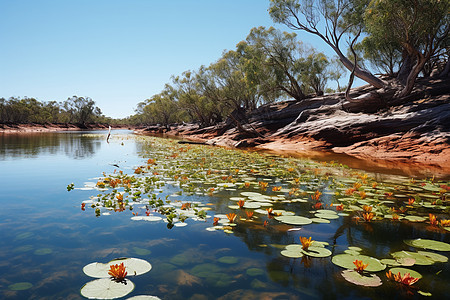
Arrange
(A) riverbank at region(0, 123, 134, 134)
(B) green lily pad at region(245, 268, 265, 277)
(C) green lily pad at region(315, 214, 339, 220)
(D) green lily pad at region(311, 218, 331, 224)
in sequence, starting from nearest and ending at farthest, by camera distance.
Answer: (B) green lily pad at region(245, 268, 265, 277)
(D) green lily pad at region(311, 218, 331, 224)
(C) green lily pad at region(315, 214, 339, 220)
(A) riverbank at region(0, 123, 134, 134)

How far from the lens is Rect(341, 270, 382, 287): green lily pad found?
7.68 ft

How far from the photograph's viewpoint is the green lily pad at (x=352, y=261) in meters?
2.58

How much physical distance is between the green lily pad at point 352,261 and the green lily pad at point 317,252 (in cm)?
10

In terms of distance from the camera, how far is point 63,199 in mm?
5297

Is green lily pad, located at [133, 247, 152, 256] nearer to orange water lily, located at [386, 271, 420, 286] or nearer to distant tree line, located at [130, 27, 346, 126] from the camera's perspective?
orange water lily, located at [386, 271, 420, 286]

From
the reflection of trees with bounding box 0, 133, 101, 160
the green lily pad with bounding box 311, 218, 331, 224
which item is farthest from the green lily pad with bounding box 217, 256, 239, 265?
the reflection of trees with bounding box 0, 133, 101, 160

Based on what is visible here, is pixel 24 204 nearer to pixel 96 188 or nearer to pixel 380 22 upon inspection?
pixel 96 188

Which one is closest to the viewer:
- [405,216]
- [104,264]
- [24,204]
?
[104,264]

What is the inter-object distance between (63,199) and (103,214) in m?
1.56

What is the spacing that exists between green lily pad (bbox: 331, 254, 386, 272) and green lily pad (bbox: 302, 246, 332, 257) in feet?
0.32

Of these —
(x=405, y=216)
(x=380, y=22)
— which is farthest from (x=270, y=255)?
(x=380, y=22)

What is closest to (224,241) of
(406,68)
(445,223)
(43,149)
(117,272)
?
(117,272)

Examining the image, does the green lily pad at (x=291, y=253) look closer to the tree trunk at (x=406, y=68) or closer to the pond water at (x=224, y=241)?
the pond water at (x=224, y=241)

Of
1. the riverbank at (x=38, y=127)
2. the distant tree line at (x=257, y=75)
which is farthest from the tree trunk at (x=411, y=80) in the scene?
the riverbank at (x=38, y=127)
